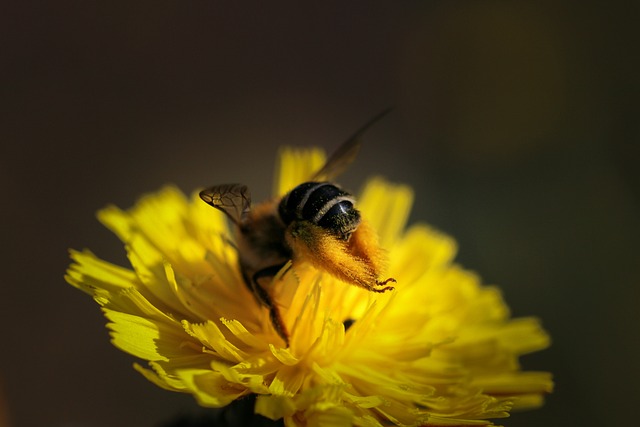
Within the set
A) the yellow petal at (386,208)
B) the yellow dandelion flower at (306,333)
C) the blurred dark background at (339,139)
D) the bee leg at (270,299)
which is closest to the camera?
the yellow dandelion flower at (306,333)

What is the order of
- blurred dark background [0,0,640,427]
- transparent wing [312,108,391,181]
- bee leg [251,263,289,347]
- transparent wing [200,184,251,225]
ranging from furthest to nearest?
blurred dark background [0,0,640,427] < transparent wing [312,108,391,181] < bee leg [251,263,289,347] < transparent wing [200,184,251,225]

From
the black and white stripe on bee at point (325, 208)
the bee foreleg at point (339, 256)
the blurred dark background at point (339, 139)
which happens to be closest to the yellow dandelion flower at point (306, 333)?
the bee foreleg at point (339, 256)

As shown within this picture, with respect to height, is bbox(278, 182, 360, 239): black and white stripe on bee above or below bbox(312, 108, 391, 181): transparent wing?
below

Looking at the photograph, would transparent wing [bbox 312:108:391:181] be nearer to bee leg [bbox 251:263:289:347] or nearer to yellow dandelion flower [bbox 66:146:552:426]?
yellow dandelion flower [bbox 66:146:552:426]

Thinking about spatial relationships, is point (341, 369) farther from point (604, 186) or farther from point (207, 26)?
point (207, 26)

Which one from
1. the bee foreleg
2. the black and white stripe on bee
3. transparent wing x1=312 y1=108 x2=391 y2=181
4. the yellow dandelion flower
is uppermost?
transparent wing x1=312 y1=108 x2=391 y2=181

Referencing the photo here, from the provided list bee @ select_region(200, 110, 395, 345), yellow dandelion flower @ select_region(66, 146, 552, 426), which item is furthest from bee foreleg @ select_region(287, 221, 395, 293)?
yellow dandelion flower @ select_region(66, 146, 552, 426)

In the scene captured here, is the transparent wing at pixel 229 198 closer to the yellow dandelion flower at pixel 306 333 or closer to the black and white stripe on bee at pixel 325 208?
the black and white stripe on bee at pixel 325 208

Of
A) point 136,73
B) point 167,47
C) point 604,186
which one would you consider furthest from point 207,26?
point 604,186
